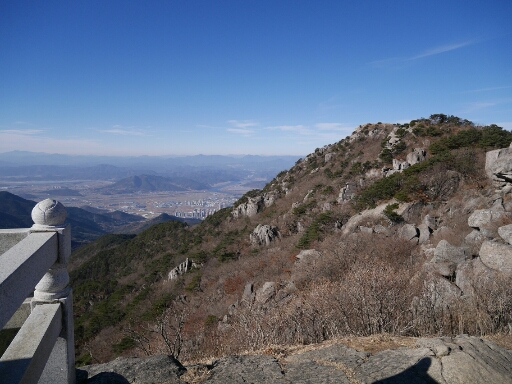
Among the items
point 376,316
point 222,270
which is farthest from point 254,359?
point 222,270

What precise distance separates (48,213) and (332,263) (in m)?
10.6

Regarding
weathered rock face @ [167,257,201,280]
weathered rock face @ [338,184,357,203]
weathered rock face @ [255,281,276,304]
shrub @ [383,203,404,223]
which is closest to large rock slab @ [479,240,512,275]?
shrub @ [383,203,404,223]

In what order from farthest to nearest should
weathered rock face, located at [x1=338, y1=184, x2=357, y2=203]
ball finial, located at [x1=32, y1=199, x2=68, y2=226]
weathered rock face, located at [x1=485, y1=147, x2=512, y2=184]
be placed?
1. weathered rock face, located at [x1=338, y1=184, x2=357, y2=203]
2. weathered rock face, located at [x1=485, y1=147, x2=512, y2=184]
3. ball finial, located at [x1=32, y1=199, x2=68, y2=226]

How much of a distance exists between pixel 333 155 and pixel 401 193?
746 inches

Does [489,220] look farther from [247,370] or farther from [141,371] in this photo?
[141,371]

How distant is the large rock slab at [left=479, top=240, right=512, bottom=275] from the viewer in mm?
7013

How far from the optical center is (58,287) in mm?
2232

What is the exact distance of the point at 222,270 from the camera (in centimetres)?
2070

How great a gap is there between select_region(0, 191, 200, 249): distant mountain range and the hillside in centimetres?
3632

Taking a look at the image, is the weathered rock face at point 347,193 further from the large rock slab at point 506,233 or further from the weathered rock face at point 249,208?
the large rock slab at point 506,233

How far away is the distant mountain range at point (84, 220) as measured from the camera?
6230 cm

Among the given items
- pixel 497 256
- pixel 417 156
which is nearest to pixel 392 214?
pixel 497 256

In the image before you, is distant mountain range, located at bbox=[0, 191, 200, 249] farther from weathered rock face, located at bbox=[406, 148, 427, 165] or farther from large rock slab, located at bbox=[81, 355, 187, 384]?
large rock slab, located at bbox=[81, 355, 187, 384]

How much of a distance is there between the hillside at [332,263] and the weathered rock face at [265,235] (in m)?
0.09
